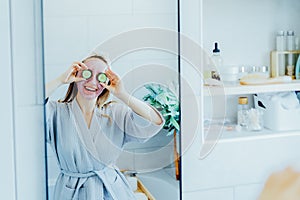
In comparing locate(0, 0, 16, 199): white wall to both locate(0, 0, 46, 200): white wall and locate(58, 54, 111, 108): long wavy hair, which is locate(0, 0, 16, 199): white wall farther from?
locate(58, 54, 111, 108): long wavy hair

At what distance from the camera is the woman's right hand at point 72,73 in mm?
925

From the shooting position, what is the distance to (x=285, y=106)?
1.24m

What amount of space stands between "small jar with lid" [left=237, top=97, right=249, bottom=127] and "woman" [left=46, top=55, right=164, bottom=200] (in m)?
0.40

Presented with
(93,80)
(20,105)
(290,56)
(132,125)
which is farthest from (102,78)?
(290,56)

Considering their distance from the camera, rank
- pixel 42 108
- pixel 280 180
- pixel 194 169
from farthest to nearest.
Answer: pixel 280 180 → pixel 194 169 → pixel 42 108

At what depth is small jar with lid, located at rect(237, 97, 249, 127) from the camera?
4.10 ft

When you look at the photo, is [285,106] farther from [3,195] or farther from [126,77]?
[3,195]

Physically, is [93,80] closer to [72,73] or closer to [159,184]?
[72,73]

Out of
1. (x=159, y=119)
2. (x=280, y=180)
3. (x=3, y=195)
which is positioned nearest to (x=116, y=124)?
(x=159, y=119)

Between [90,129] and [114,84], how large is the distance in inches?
4.6

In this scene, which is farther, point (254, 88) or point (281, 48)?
point (281, 48)

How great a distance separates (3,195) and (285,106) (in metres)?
0.85

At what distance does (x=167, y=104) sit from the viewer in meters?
1.02

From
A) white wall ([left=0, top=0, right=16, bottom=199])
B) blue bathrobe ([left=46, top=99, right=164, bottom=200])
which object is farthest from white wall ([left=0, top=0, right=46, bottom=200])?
blue bathrobe ([left=46, top=99, right=164, bottom=200])
